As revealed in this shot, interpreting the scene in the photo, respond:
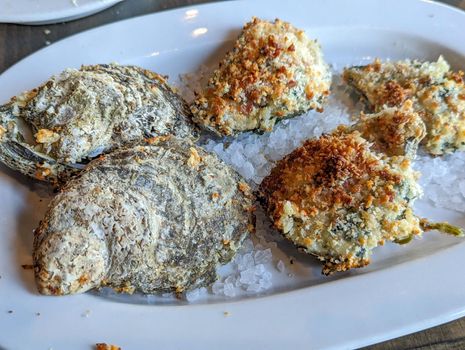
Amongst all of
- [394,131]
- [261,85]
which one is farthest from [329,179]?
[261,85]

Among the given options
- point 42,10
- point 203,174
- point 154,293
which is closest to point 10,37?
point 42,10

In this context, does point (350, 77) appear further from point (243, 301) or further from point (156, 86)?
point (243, 301)

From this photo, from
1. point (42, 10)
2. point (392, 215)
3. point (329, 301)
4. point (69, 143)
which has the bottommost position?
point (329, 301)

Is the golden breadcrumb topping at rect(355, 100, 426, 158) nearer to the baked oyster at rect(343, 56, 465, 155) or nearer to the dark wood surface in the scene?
the baked oyster at rect(343, 56, 465, 155)

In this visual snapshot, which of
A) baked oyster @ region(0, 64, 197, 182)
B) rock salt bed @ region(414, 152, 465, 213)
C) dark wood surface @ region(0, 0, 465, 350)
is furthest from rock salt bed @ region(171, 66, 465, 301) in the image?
dark wood surface @ region(0, 0, 465, 350)

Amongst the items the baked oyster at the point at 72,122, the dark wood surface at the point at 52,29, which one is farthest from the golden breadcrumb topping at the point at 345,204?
the dark wood surface at the point at 52,29

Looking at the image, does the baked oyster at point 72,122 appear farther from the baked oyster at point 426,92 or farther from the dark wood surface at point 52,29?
the baked oyster at point 426,92

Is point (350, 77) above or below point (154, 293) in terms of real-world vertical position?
above

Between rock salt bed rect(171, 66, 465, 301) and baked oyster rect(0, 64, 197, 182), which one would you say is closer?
baked oyster rect(0, 64, 197, 182)
